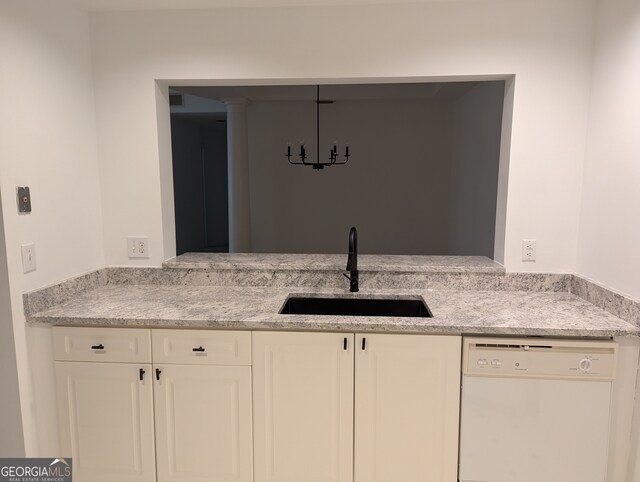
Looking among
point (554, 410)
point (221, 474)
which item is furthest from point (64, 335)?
point (554, 410)

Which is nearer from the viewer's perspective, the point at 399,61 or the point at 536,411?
the point at 536,411

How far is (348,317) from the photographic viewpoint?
5.57 ft

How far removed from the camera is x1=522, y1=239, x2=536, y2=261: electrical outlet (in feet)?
6.78

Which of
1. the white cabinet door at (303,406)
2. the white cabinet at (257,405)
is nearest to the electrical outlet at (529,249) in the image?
the white cabinet at (257,405)

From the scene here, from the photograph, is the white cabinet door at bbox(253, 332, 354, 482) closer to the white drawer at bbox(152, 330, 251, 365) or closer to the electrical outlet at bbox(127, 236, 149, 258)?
the white drawer at bbox(152, 330, 251, 365)

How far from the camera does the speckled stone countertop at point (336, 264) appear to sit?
212cm

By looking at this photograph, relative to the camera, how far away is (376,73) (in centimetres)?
202

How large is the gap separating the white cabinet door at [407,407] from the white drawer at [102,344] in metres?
0.90

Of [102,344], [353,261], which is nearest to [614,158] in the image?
[353,261]

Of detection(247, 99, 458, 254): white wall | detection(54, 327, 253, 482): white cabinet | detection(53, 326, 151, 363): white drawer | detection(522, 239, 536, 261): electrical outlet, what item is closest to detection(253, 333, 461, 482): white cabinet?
detection(54, 327, 253, 482): white cabinet

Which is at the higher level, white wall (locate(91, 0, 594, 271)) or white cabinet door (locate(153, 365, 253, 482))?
white wall (locate(91, 0, 594, 271))

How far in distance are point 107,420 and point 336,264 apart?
125 cm

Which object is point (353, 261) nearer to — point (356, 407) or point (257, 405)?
point (356, 407)

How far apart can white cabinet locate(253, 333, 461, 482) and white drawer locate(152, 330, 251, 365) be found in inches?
2.6
